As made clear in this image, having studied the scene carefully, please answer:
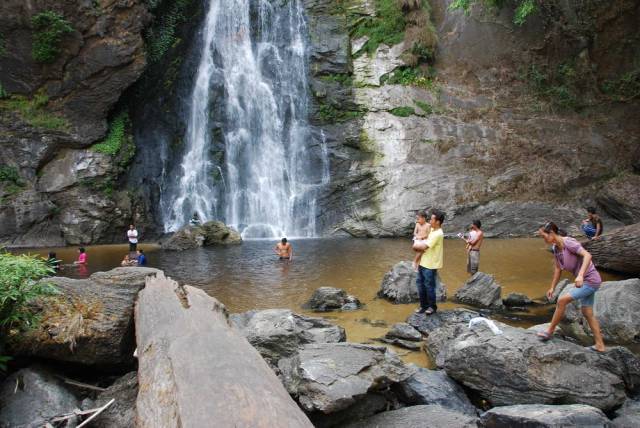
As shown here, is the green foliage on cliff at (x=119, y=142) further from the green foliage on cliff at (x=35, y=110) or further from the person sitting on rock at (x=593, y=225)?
the person sitting on rock at (x=593, y=225)

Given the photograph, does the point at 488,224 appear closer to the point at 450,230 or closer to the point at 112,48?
the point at 450,230

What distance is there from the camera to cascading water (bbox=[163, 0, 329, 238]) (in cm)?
2323

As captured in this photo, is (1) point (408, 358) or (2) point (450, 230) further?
(2) point (450, 230)

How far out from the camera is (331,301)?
844cm

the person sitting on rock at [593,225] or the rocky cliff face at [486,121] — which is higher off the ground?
the rocky cliff face at [486,121]

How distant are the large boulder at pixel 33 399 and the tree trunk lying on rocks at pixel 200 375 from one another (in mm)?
834

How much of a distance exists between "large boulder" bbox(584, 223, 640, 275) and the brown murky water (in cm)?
37

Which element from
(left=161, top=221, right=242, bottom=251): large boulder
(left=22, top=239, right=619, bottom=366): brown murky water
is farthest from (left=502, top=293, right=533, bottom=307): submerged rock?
(left=161, top=221, right=242, bottom=251): large boulder

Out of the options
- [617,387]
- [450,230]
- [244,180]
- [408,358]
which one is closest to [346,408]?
[408,358]

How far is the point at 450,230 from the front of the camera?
805 inches

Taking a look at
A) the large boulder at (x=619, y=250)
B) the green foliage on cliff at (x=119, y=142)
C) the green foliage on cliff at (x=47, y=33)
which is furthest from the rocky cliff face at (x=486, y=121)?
the green foliage on cliff at (x=47, y=33)

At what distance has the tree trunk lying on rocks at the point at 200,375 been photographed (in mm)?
2574

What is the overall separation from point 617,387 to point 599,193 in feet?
58.6

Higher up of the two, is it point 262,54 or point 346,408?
point 262,54
